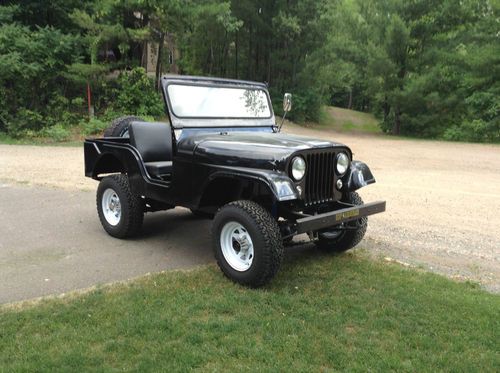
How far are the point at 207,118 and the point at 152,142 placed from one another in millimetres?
917

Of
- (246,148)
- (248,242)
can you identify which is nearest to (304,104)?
(246,148)

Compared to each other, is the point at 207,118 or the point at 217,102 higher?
the point at 217,102

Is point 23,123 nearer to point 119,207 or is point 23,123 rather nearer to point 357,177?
point 119,207

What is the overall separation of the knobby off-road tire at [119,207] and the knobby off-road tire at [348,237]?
208 cm

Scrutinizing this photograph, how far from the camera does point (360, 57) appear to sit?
108ft

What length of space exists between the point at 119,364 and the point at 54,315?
3.06 feet

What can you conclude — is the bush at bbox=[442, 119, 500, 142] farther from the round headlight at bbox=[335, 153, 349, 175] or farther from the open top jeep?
the round headlight at bbox=[335, 153, 349, 175]

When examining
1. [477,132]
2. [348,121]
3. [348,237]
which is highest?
[477,132]

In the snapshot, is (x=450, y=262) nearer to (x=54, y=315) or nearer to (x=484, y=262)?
(x=484, y=262)

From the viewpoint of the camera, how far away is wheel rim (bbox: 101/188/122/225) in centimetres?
597

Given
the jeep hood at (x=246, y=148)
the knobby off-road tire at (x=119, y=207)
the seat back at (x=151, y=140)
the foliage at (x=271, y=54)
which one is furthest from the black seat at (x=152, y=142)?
the foliage at (x=271, y=54)

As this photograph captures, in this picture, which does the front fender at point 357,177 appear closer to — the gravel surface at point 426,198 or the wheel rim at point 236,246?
the gravel surface at point 426,198

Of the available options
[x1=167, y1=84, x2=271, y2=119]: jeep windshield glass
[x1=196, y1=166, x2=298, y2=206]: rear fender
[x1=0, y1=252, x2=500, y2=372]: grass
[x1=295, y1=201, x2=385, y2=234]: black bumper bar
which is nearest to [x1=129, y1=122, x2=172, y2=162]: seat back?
[x1=167, y1=84, x2=271, y2=119]: jeep windshield glass

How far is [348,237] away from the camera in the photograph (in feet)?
17.4
